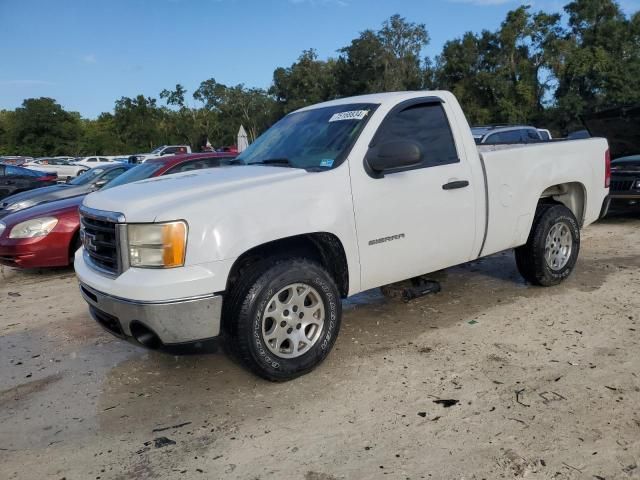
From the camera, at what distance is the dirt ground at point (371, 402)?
2611 millimetres

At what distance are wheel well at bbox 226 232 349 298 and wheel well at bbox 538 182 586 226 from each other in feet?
8.58

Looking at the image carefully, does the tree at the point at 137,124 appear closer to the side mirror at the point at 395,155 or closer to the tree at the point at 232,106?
the tree at the point at 232,106

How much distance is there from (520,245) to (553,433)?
2.47 m

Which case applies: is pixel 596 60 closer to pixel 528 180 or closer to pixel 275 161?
pixel 528 180

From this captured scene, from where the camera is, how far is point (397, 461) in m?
2.58

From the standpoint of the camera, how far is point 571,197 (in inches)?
214

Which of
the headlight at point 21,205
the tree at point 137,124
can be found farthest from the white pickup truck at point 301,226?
the tree at point 137,124

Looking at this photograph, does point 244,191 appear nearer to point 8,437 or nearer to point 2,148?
point 8,437

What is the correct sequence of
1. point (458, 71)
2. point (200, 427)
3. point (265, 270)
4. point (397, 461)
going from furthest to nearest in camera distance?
point (458, 71) < point (265, 270) < point (200, 427) < point (397, 461)

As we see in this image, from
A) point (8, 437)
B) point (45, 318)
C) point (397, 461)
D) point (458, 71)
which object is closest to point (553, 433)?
point (397, 461)

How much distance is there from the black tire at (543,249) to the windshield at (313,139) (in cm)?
212

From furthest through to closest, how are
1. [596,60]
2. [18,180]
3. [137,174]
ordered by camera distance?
[596,60], [18,180], [137,174]

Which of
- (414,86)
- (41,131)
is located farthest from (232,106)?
(414,86)

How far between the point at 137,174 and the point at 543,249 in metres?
5.23
